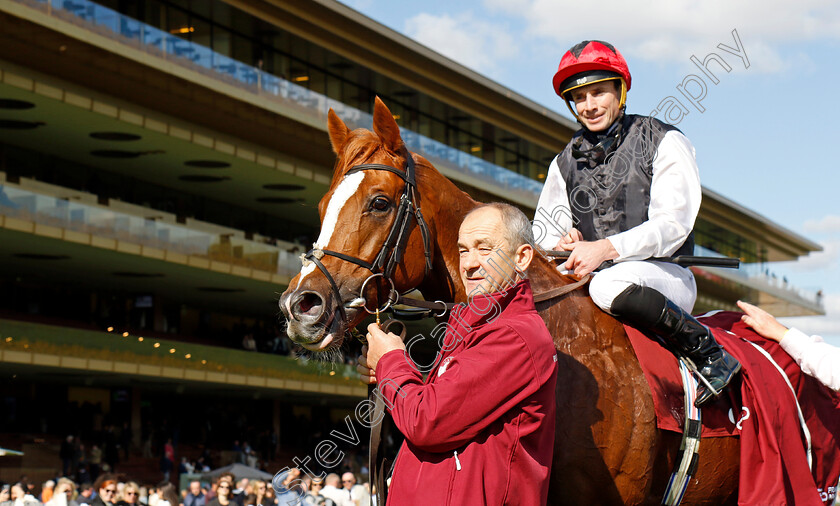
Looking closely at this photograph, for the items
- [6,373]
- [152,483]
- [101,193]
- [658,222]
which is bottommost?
[152,483]

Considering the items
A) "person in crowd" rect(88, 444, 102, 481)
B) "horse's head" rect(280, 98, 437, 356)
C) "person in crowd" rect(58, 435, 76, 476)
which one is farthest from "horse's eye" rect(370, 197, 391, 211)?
"person in crowd" rect(88, 444, 102, 481)

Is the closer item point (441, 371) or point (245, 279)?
point (441, 371)

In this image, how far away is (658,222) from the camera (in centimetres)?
362

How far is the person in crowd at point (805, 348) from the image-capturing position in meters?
Answer: 3.65

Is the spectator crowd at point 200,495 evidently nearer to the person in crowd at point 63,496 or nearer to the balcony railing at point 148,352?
the person in crowd at point 63,496

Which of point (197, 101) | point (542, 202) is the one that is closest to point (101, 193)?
point (197, 101)

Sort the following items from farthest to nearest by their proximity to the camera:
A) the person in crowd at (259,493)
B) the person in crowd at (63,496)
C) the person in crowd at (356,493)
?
the person in crowd at (356,493) < the person in crowd at (259,493) < the person in crowd at (63,496)

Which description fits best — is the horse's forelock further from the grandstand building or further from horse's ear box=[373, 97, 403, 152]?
the grandstand building

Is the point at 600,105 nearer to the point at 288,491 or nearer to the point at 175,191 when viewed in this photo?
the point at 288,491

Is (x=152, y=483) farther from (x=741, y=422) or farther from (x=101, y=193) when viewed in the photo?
(x=741, y=422)

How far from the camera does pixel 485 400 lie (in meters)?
2.51

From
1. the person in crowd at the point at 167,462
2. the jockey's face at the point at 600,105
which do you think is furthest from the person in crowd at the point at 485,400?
the person in crowd at the point at 167,462

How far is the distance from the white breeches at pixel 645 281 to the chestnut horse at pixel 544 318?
8 cm

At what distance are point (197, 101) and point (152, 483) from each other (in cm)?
847
